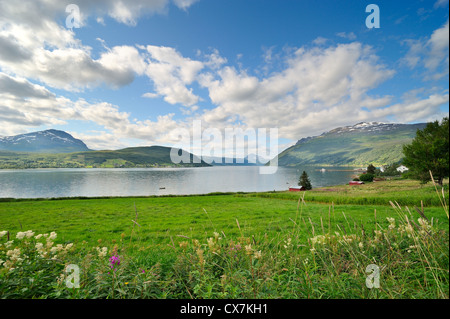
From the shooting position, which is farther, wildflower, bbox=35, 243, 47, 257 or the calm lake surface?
the calm lake surface

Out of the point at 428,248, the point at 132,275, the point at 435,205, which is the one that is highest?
the point at 428,248

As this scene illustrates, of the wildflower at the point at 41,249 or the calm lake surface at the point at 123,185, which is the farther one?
the calm lake surface at the point at 123,185

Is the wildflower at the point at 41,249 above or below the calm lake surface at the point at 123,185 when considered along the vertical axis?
above

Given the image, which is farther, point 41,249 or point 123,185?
point 123,185

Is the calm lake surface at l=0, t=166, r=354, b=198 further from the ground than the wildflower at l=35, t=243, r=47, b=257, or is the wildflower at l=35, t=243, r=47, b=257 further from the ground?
the wildflower at l=35, t=243, r=47, b=257

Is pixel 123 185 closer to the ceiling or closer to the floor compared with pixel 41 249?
closer to the floor
